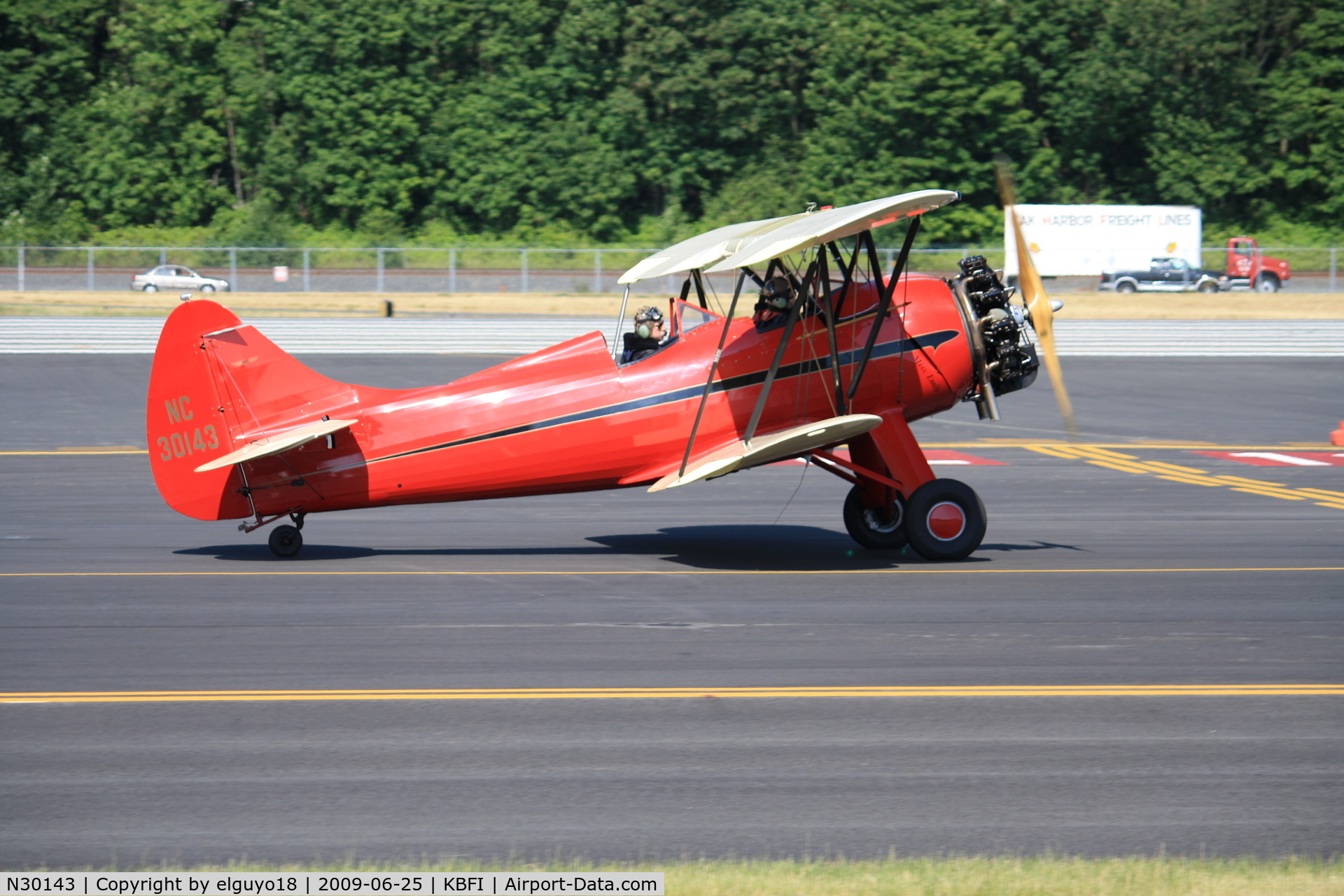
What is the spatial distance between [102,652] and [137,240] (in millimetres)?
62138

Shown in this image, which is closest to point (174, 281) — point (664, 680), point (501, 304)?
point (501, 304)

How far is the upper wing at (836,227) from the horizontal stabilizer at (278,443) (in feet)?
12.3

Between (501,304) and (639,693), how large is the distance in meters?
A: 47.2

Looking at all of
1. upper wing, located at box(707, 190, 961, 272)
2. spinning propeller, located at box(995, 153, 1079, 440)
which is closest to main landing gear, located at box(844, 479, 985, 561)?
spinning propeller, located at box(995, 153, 1079, 440)

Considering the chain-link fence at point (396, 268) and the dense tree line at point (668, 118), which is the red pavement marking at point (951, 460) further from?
the dense tree line at point (668, 118)

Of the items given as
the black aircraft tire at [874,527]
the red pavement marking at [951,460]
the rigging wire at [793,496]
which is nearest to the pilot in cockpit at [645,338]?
the rigging wire at [793,496]

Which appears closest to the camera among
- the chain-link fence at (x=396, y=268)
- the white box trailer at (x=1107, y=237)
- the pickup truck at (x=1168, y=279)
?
the chain-link fence at (x=396, y=268)

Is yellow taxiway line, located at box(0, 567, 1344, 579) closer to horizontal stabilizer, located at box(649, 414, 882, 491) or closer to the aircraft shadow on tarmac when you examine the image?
the aircraft shadow on tarmac

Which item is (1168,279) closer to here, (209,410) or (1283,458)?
(1283,458)

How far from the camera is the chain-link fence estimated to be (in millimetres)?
56781

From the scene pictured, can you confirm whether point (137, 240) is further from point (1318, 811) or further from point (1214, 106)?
point (1318, 811)

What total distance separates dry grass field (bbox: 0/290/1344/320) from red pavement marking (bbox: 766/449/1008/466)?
27055 millimetres

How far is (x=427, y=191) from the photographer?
225ft

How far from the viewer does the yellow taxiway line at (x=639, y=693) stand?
835cm
